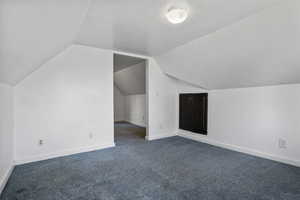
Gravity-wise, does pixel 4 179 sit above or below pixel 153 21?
below

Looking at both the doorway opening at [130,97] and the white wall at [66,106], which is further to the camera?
the doorway opening at [130,97]

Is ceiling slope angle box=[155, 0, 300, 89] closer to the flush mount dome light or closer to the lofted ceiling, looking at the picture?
the lofted ceiling

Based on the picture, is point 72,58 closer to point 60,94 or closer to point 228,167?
point 60,94

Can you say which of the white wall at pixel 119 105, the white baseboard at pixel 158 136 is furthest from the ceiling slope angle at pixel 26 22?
the white wall at pixel 119 105

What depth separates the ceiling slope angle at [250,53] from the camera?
5.96ft

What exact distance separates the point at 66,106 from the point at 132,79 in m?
3.24

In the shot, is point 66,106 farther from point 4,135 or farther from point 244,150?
point 244,150

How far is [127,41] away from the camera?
293 centimetres

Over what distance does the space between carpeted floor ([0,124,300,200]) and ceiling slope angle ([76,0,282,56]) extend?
217cm

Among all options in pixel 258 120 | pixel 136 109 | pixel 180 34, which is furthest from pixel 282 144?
pixel 136 109

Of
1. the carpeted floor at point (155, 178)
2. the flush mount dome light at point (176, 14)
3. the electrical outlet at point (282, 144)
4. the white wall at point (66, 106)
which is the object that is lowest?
the carpeted floor at point (155, 178)

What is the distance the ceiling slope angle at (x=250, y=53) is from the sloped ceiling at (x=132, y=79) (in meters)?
1.88

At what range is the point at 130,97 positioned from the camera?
7.18 metres

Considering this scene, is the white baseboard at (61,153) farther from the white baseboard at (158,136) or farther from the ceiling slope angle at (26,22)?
the ceiling slope angle at (26,22)
